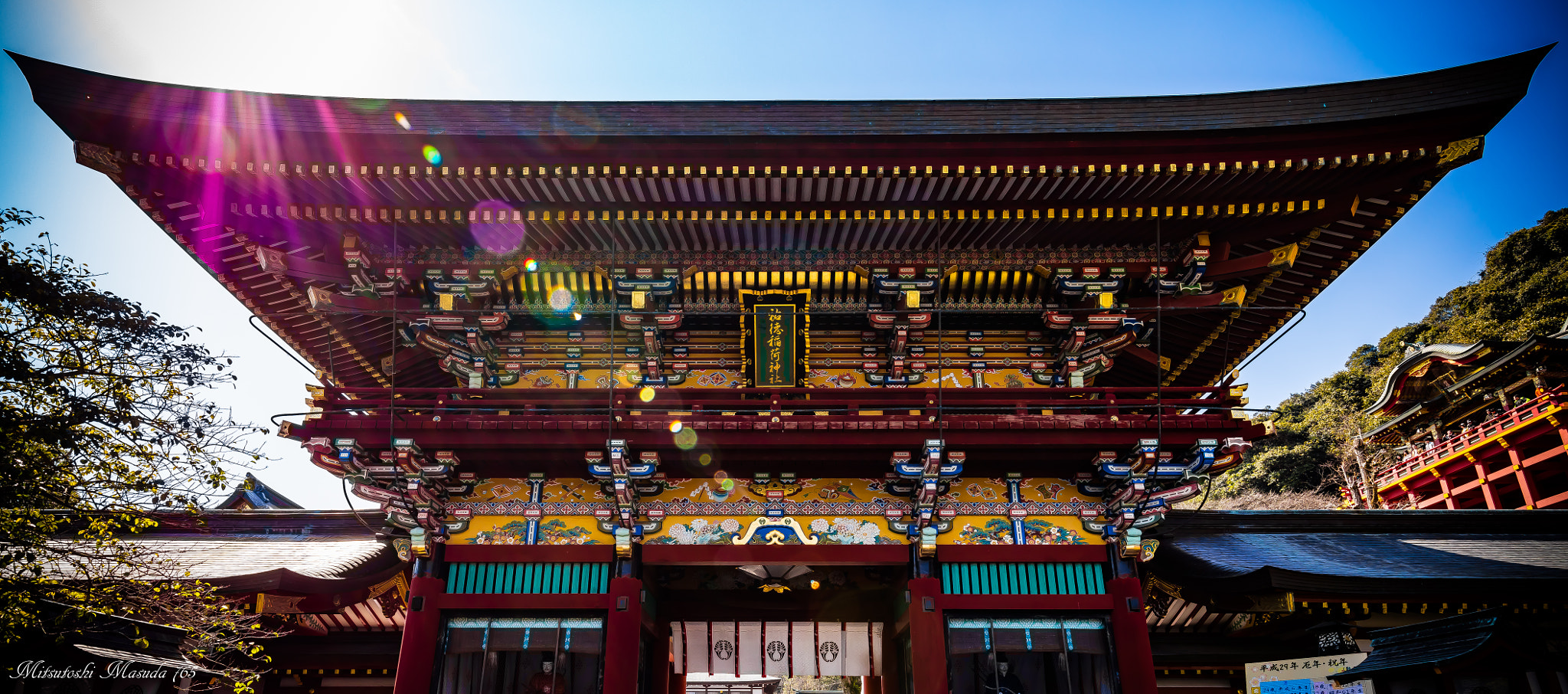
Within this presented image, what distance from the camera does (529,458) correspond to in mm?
9781

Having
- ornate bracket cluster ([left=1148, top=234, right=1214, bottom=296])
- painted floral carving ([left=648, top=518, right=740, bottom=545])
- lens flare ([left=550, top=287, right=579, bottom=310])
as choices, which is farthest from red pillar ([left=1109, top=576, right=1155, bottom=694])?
lens flare ([left=550, top=287, right=579, bottom=310])

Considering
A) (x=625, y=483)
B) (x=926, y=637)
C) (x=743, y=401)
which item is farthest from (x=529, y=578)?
(x=926, y=637)

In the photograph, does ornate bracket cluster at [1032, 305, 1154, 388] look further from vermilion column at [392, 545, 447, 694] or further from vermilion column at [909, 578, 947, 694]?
vermilion column at [392, 545, 447, 694]

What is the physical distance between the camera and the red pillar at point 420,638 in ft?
30.2

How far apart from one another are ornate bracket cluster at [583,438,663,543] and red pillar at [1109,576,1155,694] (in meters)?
5.55

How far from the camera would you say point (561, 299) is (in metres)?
10.9

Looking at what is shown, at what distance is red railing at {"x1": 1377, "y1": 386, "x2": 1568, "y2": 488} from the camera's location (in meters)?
30.1

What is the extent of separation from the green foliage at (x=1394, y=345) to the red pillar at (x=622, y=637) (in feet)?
120

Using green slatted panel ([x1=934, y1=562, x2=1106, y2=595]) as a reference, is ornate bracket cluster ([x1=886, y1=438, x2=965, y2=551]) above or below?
above

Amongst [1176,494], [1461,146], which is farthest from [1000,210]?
[1461,146]

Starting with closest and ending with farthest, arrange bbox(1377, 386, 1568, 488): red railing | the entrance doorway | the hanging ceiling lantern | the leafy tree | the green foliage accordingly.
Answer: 1. the leafy tree
2. the hanging ceiling lantern
3. the entrance doorway
4. bbox(1377, 386, 1568, 488): red railing
5. the green foliage

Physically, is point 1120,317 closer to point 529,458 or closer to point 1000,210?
point 1000,210

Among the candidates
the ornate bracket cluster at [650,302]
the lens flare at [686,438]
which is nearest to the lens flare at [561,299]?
the ornate bracket cluster at [650,302]

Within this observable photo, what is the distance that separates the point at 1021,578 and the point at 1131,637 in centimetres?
135
